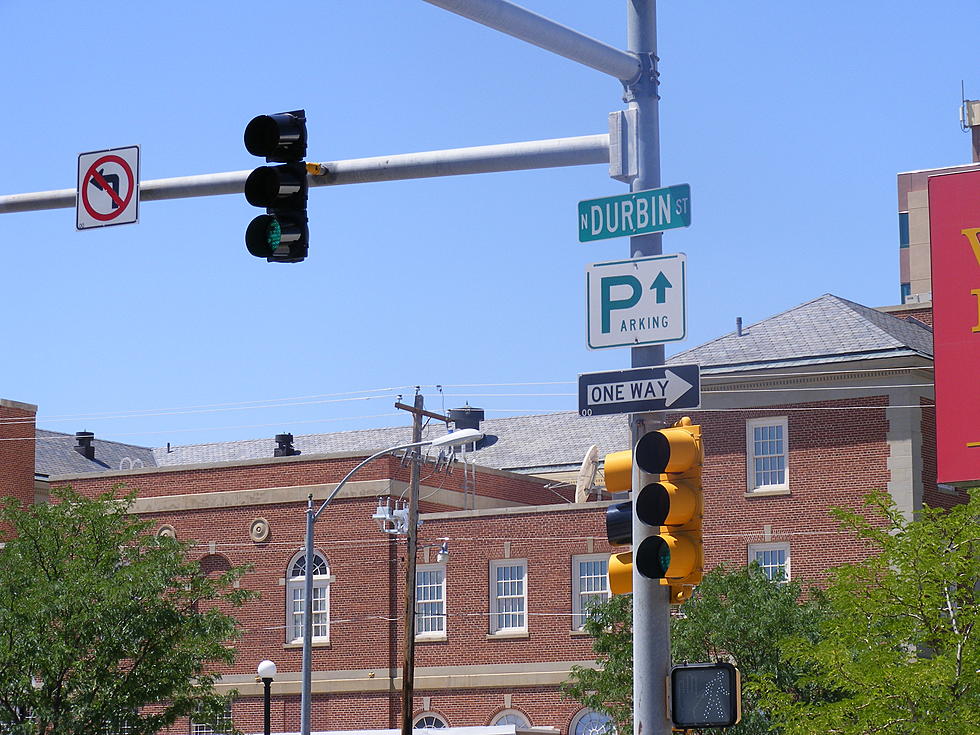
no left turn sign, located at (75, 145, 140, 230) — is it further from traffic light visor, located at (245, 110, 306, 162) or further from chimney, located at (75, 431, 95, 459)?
chimney, located at (75, 431, 95, 459)

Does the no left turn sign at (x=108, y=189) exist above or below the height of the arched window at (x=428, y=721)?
above

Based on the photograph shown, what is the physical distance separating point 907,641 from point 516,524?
77.7 feet

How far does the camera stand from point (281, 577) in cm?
4784

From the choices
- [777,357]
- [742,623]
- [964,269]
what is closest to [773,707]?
[742,623]

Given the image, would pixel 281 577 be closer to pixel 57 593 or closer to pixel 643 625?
pixel 57 593

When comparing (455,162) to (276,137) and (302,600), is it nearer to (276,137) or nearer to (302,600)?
(276,137)

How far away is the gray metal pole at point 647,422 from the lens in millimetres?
10430

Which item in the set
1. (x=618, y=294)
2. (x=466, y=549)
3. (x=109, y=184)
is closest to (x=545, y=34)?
(x=618, y=294)

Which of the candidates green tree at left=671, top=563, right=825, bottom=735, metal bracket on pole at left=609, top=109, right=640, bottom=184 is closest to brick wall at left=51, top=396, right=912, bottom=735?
green tree at left=671, top=563, right=825, bottom=735

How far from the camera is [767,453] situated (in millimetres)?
41000

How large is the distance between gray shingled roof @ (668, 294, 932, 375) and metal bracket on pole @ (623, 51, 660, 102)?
29.2m

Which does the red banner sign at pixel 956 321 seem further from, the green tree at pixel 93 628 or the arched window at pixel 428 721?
the arched window at pixel 428 721

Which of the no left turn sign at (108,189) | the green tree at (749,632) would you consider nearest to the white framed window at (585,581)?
the green tree at (749,632)

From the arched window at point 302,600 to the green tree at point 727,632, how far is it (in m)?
14.4
